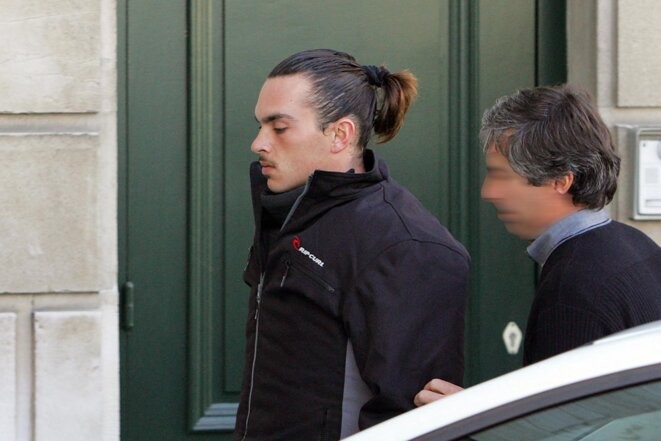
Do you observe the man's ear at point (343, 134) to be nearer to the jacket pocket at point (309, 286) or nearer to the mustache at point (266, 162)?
the mustache at point (266, 162)

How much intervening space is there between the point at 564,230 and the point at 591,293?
0.18m

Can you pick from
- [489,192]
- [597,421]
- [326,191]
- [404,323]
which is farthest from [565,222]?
[597,421]

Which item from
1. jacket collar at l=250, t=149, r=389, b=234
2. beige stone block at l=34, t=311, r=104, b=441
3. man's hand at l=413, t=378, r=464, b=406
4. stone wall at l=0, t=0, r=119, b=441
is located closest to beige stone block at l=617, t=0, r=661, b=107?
stone wall at l=0, t=0, r=119, b=441

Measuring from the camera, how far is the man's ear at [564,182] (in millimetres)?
2703

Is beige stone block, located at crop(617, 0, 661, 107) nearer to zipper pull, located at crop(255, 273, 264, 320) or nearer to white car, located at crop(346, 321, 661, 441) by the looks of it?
zipper pull, located at crop(255, 273, 264, 320)

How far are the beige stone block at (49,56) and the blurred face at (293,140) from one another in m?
1.61

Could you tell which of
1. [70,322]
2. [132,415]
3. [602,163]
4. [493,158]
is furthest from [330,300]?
[132,415]

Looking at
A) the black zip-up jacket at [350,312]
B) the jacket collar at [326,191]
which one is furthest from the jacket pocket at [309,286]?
the jacket collar at [326,191]

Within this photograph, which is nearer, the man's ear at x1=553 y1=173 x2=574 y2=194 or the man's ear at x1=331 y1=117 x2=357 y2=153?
the man's ear at x1=553 y1=173 x2=574 y2=194

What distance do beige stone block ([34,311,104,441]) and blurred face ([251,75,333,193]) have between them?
5.48 ft

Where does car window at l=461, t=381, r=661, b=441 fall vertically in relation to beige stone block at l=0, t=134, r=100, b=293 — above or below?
below

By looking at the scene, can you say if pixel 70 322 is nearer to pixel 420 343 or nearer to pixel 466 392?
pixel 420 343

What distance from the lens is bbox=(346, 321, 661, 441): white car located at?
1.90 m

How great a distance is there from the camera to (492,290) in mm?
5027
